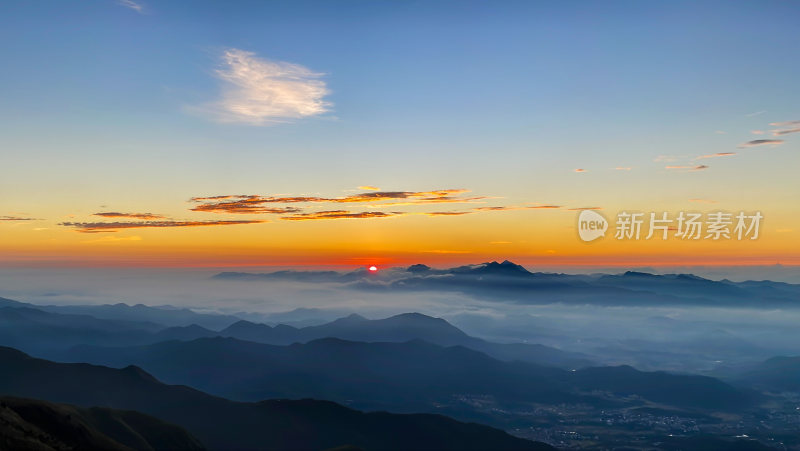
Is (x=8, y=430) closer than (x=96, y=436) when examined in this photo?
Yes

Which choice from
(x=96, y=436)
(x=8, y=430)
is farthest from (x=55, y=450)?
(x=96, y=436)

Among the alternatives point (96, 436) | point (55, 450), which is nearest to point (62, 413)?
point (96, 436)

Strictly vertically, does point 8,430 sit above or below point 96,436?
→ above

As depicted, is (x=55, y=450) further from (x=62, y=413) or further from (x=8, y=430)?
(x=62, y=413)

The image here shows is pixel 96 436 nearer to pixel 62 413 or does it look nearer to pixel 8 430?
pixel 62 413

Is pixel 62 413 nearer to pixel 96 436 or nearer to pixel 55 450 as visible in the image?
pixel 96 436

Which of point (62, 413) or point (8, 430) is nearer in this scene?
point (8, 430)

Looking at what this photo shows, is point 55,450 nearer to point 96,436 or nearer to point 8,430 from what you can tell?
point 8,430
